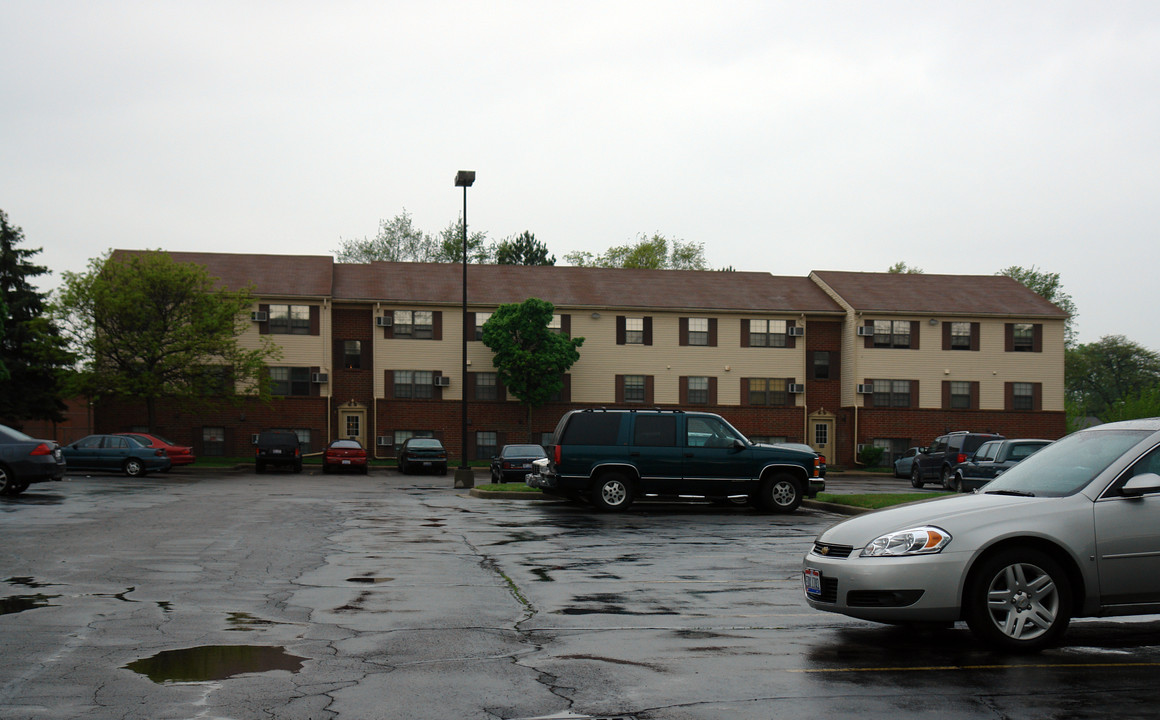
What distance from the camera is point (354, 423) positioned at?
51281 millimetres

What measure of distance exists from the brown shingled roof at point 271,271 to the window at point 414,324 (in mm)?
3637

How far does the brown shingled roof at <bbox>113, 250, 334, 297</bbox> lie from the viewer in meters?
51.2

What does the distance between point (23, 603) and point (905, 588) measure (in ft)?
24.5

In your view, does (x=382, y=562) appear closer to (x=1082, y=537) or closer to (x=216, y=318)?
(x=1082, y=537)

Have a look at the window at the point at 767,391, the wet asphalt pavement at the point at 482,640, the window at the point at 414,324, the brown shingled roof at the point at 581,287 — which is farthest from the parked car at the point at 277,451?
the wet asphalt pavement at the point at 482,640

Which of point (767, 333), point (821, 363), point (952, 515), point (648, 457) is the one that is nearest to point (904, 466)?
point (821, 363)

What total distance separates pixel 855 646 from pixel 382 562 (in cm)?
675

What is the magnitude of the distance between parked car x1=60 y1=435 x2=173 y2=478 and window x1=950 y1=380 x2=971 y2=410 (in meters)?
38.5

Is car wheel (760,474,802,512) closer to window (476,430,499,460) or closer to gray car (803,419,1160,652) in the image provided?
gray car (803,419,1160,652)

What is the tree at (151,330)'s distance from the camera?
44.2 m

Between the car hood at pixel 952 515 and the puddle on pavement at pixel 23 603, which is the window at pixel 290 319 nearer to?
the puddle on pavement at pixel 23 603

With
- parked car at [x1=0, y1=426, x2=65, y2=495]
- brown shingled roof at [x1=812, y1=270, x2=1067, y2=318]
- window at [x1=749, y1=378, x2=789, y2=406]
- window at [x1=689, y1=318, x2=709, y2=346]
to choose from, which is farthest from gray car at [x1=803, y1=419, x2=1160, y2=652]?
brown shingled roof at [x1=812, y1=270, x2=1067, y2=318]

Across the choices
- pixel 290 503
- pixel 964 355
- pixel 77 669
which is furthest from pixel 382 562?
pixel 964 355

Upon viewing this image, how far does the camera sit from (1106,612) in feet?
24.4
